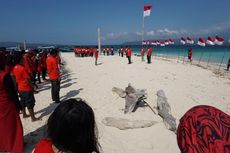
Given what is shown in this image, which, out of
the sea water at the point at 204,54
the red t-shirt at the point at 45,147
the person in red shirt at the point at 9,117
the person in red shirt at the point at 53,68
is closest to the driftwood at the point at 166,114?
the person in red shirt at the point at 9,117

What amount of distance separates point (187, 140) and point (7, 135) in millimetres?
2981

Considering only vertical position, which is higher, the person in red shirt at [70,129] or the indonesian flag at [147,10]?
the indonesian flag at [147,10]

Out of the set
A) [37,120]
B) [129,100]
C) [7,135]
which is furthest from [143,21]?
[7,135]

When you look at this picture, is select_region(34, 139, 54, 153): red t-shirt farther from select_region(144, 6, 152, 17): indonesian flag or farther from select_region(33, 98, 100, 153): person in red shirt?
select_region(144, 6, 152, 17): indonesian flag

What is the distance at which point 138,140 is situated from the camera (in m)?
3.93

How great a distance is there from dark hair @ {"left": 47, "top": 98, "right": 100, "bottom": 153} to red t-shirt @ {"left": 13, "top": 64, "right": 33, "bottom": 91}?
3539 millimetres

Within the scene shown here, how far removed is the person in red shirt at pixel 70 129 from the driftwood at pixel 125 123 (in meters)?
3.37

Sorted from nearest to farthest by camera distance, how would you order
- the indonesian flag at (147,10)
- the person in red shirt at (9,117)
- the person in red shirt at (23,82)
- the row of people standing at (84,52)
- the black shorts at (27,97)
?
the person in red shirt at (9,117)
the person in red shirt at (23,82)
the black shorts at (27,97)
the indonesian flag at (147,10)
the row of people standing at (84,52)

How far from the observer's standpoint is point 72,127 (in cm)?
109

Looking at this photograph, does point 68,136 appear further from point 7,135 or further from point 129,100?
point 129,100

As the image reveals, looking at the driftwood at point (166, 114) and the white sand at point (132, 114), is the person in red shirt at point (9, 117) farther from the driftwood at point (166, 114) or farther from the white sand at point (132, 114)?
the driftwood at point (166, 114)

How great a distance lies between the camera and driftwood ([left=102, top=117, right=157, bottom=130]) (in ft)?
14.5

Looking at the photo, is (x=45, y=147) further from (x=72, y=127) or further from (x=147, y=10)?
(x=147, y=10)

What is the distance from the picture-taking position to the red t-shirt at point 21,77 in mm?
4148
